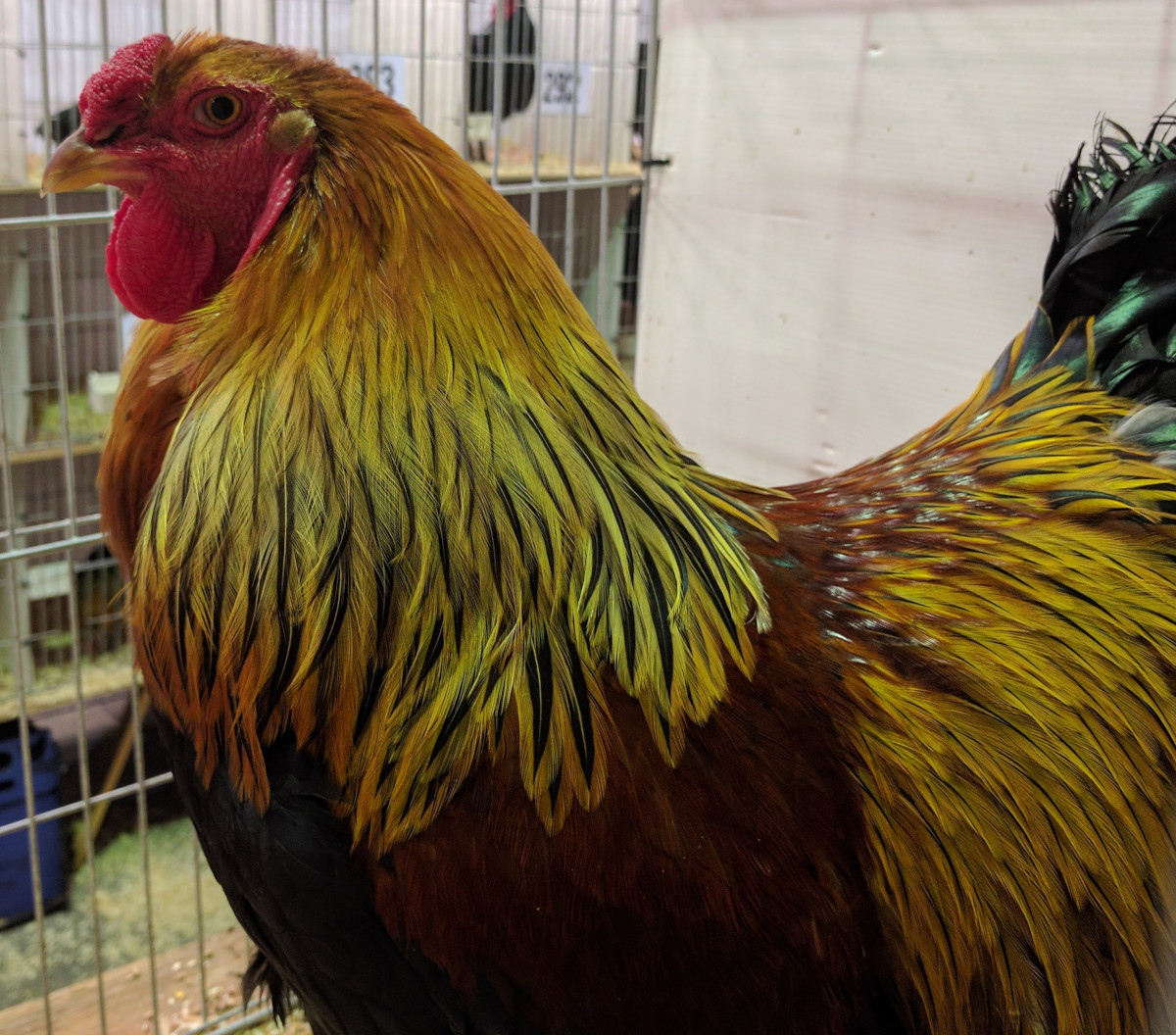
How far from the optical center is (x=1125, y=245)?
5.00 feet

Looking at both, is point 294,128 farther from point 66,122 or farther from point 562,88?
point 562,88

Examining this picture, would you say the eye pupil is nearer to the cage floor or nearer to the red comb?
the red comb

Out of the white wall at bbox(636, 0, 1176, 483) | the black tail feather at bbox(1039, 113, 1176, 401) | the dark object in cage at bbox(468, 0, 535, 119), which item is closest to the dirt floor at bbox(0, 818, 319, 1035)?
the white wall at bbox(636, 0, 1176, 483)

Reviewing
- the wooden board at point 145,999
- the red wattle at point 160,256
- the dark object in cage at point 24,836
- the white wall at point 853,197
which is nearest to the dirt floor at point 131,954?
the wooden board at point 145,999

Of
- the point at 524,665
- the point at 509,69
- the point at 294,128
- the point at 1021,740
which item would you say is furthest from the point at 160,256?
the point at 509,69

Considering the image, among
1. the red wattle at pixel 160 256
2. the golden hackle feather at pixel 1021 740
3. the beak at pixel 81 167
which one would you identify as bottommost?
the golden hackle feather at pixel 1021 740

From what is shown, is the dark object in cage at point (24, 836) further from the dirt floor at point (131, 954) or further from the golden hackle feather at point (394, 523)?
the golden hackle feather at point (394, 523)

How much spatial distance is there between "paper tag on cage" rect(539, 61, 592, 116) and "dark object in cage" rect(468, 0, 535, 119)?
0.19 m

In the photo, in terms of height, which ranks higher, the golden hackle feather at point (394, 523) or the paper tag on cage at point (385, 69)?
the paper tag on cage at point (385, 69)

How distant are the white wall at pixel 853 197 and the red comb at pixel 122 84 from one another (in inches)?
59.3

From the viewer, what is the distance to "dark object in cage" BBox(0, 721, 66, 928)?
2779mm

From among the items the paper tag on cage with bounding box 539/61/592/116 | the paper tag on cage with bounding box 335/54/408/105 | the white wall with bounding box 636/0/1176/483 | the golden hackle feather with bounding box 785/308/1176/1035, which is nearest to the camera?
the golden hackle feather with bounding box 785/308/1176/1035

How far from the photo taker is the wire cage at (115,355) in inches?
88.3

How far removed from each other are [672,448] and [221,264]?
0.63m
